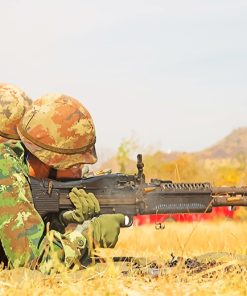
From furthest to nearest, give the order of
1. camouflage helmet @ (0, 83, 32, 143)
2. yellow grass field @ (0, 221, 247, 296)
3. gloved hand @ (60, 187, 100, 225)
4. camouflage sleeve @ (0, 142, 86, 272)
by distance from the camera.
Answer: camouflage helmet @ (0, 83, 32, 143) → gloved hand @ (60, 187, 100, 225) → camouflage sleeve @ (0, 142, 86, 272) → yellow grass field @ (0, 221, 247, 296)

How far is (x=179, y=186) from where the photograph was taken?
26.5 ft

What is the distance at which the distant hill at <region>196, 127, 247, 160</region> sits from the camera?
120438mm

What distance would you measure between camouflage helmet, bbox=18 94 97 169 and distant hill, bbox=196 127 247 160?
110742mm

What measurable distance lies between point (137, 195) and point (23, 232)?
65.4 inches

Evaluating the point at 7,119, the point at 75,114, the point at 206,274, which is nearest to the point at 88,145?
the point at 75,114

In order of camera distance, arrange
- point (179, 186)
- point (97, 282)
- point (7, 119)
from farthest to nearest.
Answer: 1. point (7, 119)
2. point (179, 186)
3. point (97, 282)

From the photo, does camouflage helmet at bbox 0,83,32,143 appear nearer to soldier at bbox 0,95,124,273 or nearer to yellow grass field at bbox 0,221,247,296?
soldier at bbox 0,95,124,273

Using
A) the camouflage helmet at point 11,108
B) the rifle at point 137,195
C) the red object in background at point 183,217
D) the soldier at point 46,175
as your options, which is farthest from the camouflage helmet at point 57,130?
the red object in background at point 183,217

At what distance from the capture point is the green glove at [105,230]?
21.7ft

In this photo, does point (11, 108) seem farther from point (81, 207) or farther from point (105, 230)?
point (105, 230)

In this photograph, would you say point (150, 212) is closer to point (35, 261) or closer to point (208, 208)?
point (208, 208)

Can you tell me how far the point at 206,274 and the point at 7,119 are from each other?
4.31m

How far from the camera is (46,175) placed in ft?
23.6

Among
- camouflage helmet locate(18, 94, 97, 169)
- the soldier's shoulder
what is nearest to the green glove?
camouflage helmet locate(18, 94, 97, 169)
